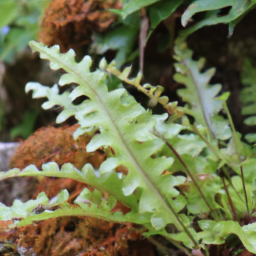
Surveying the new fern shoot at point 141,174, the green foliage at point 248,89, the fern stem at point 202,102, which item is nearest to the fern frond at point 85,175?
the new fern shoot at point 141,174

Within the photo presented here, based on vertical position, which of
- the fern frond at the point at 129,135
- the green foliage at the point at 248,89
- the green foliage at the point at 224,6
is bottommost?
the green foliage at the point at 248,89

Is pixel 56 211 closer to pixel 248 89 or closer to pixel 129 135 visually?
pixel 129 135

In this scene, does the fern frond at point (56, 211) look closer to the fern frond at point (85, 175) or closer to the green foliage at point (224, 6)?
the fern frond at point (85, 175)

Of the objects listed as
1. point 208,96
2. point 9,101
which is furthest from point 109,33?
point 9,101

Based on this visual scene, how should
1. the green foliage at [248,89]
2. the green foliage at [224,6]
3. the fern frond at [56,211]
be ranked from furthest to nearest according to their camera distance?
the green foliage at [248,89]
the green foliage at [224,6]
the fern frond at [56,211]

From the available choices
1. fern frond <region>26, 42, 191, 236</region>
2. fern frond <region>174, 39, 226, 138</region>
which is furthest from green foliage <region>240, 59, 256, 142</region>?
fern frond <region>26, 42, 191, 236</region>

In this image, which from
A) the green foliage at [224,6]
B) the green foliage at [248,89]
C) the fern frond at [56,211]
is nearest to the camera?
the fern frond at [56,211]

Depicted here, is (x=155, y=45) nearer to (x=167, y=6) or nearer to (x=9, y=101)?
(x=167, y=6)

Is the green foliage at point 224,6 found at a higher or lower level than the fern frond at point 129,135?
higher

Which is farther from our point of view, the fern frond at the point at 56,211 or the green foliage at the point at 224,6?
the green foliage at the point at 224,6
